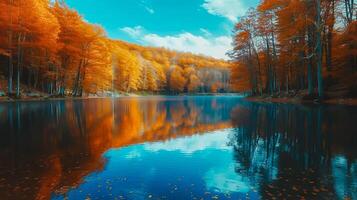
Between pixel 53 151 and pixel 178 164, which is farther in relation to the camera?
pixel 53 151

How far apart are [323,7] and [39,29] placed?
109 ft

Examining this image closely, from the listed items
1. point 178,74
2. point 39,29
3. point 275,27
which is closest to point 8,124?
point 39,29

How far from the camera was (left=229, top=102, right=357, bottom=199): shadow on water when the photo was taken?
551 cm

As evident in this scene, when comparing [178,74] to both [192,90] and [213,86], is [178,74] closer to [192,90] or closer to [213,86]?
[192,90]

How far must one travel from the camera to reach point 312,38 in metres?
27.8

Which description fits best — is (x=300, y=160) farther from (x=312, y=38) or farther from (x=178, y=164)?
(x=312, y=38)

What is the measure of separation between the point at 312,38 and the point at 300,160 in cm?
2401

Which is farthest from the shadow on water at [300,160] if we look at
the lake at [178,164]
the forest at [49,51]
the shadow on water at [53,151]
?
the forest at [49,51]

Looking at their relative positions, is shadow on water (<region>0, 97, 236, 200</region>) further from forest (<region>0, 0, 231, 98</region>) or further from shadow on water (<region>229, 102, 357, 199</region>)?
forest (<region>0, 0, 231, 98</region>)

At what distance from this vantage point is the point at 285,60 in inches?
1229

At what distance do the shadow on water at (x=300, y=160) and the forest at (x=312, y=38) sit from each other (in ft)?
43.7

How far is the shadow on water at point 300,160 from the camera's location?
551cm

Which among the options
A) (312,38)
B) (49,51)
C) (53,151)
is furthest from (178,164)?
(49,51)

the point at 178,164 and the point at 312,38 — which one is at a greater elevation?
the point at 312,38
